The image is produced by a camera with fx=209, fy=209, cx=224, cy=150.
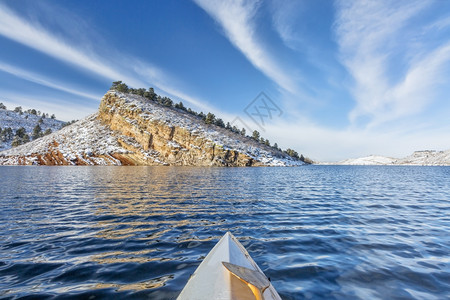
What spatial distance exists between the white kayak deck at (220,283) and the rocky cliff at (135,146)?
75.2 metres

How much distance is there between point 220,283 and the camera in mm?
3646

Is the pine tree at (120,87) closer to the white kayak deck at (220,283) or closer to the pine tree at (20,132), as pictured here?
the pine tree at (20,132)

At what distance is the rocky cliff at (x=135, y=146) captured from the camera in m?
75.3

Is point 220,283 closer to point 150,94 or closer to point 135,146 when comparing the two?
point 135,146

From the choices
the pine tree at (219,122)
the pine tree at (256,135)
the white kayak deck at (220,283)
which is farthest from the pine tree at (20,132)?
the white kayak deck at (220,283)

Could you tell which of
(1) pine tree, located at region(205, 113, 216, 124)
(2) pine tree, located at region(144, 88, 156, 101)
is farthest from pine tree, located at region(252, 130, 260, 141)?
(2) pine tree, located at region(144, 88, 156, 101)

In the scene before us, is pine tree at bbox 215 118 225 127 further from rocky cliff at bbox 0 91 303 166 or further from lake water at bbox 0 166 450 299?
lake water at bbox 0 166 450 299

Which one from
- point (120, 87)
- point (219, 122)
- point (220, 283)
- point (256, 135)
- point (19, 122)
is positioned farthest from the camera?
point (19, 122)

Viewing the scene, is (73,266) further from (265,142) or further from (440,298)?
(265,142)

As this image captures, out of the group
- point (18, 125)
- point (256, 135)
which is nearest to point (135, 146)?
point (256, 135)

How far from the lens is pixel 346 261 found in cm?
604

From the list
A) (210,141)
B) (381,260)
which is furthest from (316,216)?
(210,141)

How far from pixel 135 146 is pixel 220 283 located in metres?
84.2

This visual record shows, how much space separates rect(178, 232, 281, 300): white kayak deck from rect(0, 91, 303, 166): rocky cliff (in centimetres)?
7518
